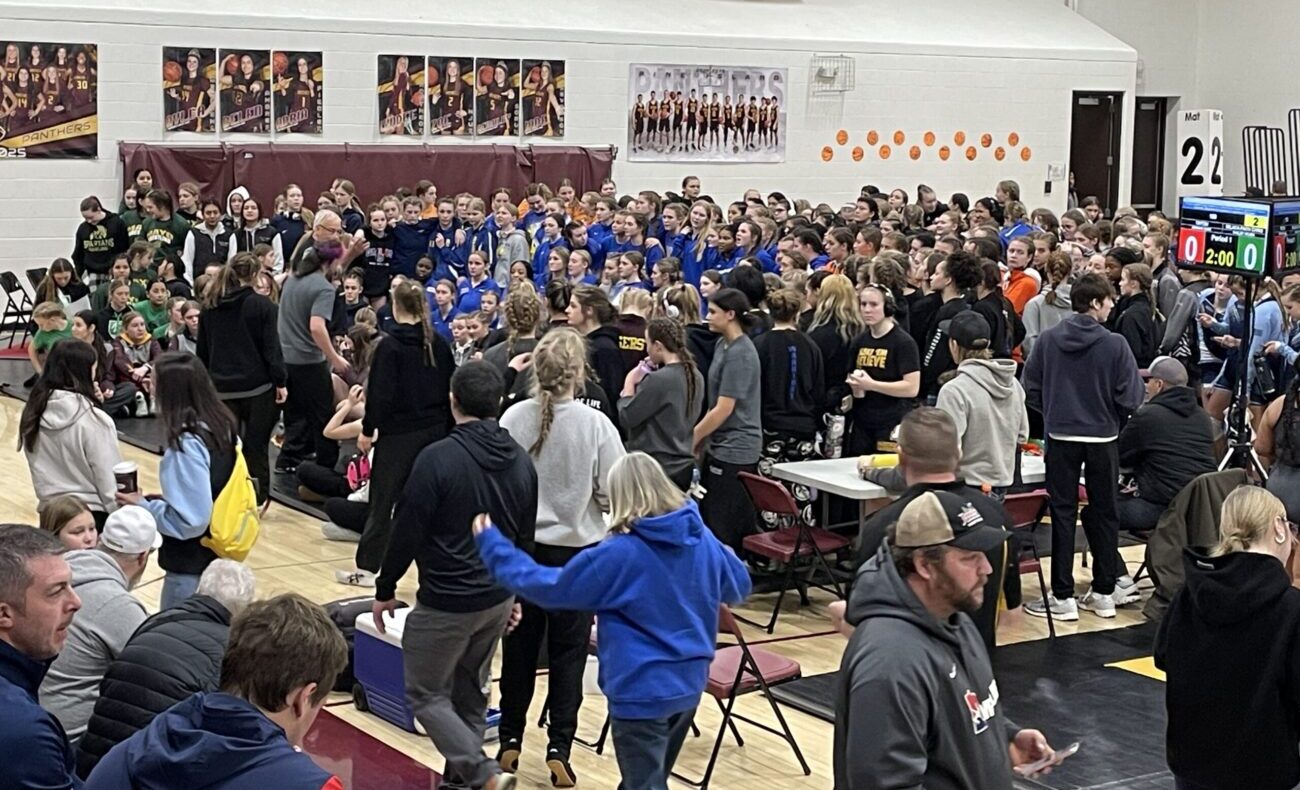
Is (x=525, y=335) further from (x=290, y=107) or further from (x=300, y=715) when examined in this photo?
(x=290, y=107)

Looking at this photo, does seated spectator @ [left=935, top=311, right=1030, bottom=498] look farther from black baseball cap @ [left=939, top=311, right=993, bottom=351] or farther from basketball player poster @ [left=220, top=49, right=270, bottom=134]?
basketball player poster @ [left=220, top=49, right=270, bottom=134]

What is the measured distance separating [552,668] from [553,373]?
1.10 meters

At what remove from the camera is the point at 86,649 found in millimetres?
4484

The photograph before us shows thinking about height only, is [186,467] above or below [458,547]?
above

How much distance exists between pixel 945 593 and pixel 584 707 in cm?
395

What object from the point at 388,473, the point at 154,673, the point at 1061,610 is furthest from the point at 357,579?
the point at 154,673

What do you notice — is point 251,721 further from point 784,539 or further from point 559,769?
point 784,539

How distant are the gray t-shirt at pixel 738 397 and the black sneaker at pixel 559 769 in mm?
2419

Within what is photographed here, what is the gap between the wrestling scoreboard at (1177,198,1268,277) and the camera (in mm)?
8719

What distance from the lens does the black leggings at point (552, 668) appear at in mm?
6016

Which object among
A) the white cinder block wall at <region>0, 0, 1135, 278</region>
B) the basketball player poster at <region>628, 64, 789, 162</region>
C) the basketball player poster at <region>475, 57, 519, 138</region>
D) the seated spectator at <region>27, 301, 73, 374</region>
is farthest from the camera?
the basketball player poster at <region>628, 64, 789, 162</region>

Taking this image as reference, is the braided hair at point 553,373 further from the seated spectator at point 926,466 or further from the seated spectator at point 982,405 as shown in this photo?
the seated spectator at point 982,405

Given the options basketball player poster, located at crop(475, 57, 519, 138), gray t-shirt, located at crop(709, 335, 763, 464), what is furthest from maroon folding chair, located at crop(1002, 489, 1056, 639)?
basketball player poster, located at crop(475, 57, 519, 138)

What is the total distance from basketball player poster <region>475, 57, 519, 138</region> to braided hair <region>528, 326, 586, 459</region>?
14.2 metres
